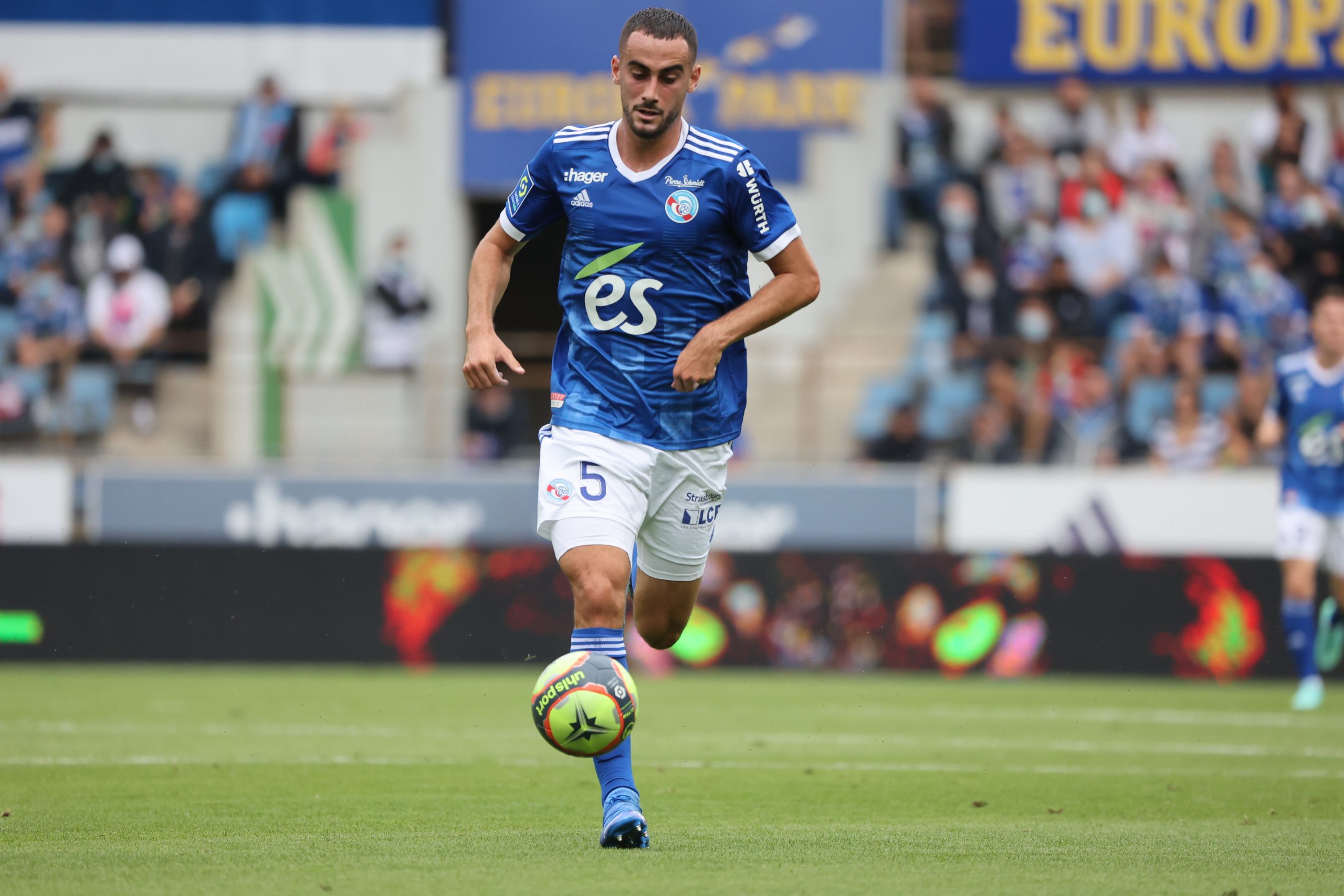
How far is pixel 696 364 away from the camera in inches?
219

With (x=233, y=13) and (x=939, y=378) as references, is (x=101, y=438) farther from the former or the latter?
(x=939, y=378)

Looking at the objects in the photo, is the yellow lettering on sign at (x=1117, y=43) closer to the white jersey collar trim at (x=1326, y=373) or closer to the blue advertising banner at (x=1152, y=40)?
the blue advertising banner at (x=1152, y=40)

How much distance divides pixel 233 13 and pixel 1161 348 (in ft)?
38.8

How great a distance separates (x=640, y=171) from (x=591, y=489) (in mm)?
1040

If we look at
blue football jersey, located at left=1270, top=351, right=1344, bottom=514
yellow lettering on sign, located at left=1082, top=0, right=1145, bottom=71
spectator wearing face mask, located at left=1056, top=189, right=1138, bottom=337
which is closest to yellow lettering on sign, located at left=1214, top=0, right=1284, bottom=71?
yellow lettering on sign, located at left=1082, top=0, right=1145, bottom=71

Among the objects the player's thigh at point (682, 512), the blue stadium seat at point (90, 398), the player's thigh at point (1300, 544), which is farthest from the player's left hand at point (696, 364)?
the blue stadium seat at point (90, 398)

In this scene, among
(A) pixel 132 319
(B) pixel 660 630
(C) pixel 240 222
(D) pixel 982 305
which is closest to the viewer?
(B) pixel 660 630

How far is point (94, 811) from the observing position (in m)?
6.14

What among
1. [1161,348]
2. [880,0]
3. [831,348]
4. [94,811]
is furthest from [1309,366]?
[880,0]

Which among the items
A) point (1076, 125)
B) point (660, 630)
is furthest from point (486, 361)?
point (1076, 125)

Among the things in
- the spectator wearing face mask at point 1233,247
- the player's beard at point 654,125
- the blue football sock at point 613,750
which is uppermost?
the spectator wearing face mask at point 1233,247

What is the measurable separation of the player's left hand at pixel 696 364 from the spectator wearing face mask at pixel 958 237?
13016mm

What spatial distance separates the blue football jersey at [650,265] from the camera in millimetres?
5754

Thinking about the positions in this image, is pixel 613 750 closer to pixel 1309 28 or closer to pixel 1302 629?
pixel 1302 629
